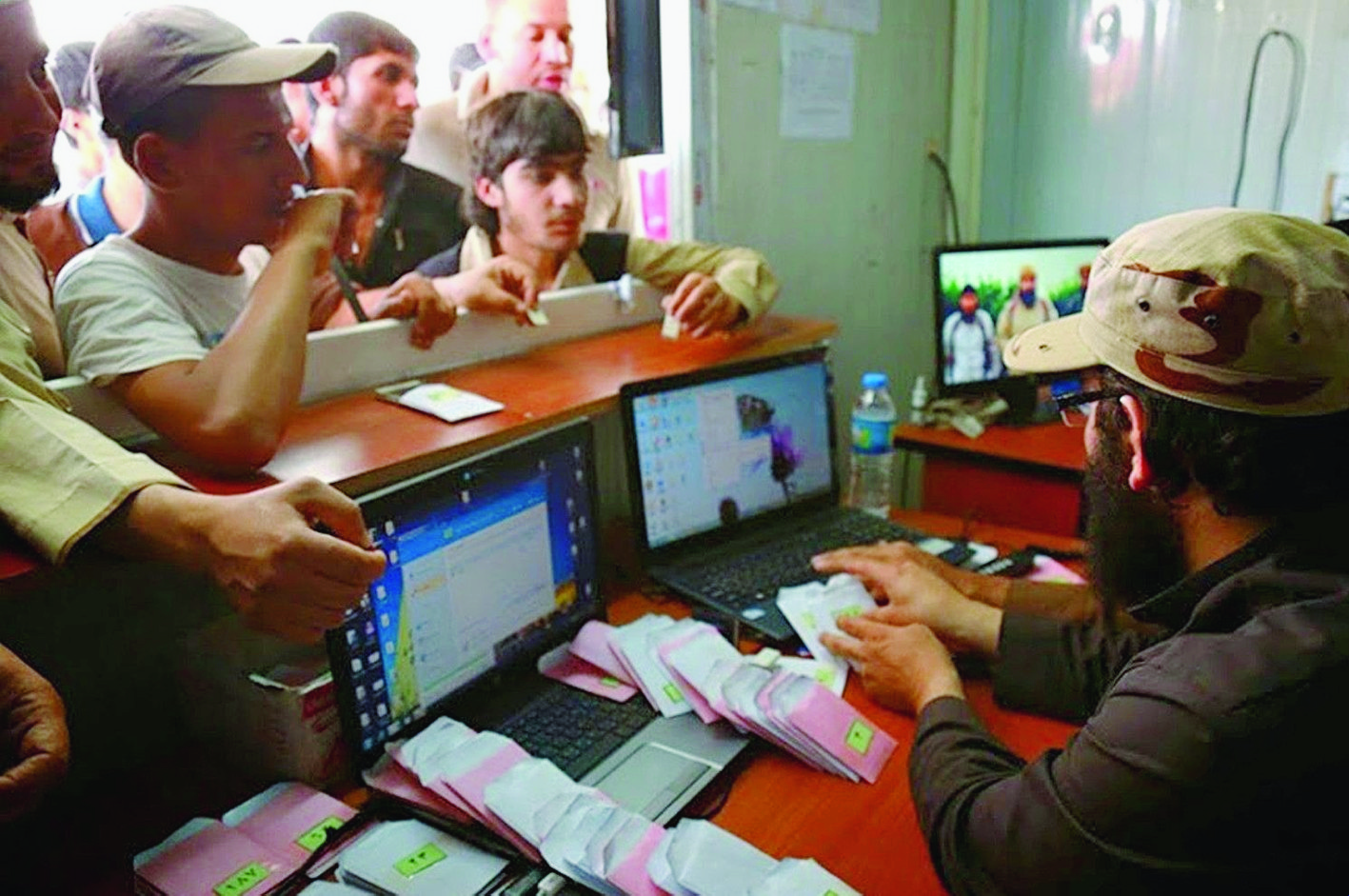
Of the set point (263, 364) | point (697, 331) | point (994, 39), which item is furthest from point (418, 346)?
point (994, 39)

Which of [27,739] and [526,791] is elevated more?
[27,739]

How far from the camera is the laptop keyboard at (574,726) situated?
1.13m

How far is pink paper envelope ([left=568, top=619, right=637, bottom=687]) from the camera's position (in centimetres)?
129

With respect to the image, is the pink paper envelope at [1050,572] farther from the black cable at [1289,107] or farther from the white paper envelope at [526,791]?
the black cable at [1289,107]

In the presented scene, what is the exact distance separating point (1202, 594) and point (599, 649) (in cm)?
74

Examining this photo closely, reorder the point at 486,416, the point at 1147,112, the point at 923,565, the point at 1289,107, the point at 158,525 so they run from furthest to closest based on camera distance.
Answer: the point at 1147,112 → the point at 1289,107 → the point at 923,565 → the point at 486,416 → the point at 158,525

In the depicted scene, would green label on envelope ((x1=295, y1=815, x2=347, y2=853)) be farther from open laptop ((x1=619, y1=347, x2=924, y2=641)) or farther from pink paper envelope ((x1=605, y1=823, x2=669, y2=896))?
open laptop ((x1=619, y1=347, x2=924, y2=641))

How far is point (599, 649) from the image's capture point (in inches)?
52.0

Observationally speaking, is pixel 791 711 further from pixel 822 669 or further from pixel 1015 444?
pixel 1015 444

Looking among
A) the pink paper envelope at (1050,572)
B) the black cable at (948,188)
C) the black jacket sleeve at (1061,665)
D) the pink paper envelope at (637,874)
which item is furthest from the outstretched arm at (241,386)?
the black cable at (948,188)

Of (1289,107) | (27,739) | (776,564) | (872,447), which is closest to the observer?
(27,739)

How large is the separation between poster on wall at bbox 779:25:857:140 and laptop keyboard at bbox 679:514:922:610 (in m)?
0.94

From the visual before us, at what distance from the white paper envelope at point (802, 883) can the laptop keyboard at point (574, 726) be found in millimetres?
278

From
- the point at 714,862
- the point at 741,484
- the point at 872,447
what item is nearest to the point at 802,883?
the point at 714,862
